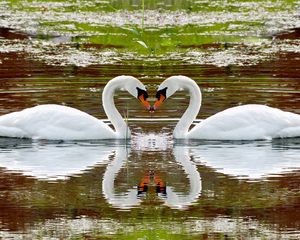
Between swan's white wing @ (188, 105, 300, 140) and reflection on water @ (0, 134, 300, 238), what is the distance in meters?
A: 0.14

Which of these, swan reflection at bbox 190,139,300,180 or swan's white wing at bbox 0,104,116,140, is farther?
swan's white wing at bbox 0,104,116,140

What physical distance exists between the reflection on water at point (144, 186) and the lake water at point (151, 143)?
0.02m

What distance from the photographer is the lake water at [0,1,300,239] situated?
9.64m

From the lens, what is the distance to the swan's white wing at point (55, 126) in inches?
544

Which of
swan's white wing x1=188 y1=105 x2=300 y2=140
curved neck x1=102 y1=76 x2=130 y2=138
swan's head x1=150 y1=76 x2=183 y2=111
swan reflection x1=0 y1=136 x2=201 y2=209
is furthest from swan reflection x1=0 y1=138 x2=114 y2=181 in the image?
swan's white wing x1=188 y1=105 x2=300 y2=140

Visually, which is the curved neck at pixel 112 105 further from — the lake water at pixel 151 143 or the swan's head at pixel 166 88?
the swan's head at pixel 166 88

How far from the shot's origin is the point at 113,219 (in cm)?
962

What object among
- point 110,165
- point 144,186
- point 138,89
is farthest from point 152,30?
point 144,186

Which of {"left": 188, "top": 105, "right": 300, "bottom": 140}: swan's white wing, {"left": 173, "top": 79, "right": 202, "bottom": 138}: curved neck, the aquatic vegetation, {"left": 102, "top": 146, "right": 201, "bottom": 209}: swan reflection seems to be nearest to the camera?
{"left": 102, "top": 146, "right": 201, "bottom": 209}: swan reflection

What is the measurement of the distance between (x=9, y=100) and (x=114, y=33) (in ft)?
24.0

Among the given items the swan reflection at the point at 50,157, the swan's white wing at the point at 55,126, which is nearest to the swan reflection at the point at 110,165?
the swan reflection at the point at 50,157

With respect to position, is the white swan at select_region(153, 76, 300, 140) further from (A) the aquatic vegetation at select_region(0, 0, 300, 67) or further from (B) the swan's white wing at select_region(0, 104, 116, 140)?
(A) the aquatic vegetation at select_region(0, 0, 300, 67)

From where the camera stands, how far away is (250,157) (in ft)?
41.3

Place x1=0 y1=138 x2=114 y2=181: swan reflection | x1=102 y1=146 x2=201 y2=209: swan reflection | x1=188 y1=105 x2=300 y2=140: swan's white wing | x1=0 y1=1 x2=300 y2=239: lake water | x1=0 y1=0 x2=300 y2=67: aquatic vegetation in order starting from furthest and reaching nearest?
1. x1=0 y1=0 x2=300 y2=67: aquatic vegetation
2. x1=188 y1=105 x2=300 y2=140: swan's white wing
3. x1=0 y1=138 x2=114 y2=181: swan reflection
4. x1=102 y1=146 x2=201 y2=209: swan reflection
5. x1=0 y1=1 x2=300 y2=239: lake water
